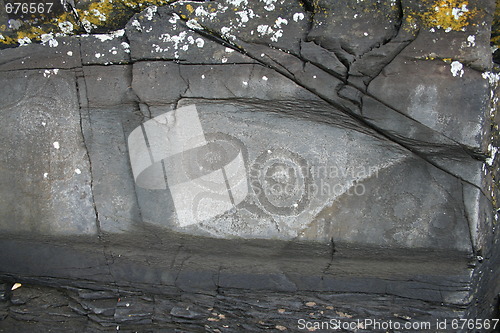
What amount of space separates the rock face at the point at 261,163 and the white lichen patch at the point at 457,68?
23mm

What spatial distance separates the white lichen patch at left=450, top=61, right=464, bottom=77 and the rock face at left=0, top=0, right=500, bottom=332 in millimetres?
23

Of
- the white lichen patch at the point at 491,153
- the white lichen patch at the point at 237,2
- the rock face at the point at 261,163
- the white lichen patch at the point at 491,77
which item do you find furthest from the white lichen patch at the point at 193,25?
the white lichen patch at the point at 491,153

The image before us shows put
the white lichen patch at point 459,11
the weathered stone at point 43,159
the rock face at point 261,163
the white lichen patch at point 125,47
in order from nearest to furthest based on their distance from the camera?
the white lichen patch at point 459,11, the rock face at point 261,163, the white lichen patch at point 125,47, the weathered stone at point 43,159

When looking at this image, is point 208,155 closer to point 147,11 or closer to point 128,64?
point 128,64

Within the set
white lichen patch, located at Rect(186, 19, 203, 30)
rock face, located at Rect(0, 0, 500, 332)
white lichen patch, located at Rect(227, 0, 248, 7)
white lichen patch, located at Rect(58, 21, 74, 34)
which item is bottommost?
rock face, located at Rect(0, 0, 500, 332)

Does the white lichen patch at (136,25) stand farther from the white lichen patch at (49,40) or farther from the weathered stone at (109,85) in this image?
the white lichen patch at (49,40)

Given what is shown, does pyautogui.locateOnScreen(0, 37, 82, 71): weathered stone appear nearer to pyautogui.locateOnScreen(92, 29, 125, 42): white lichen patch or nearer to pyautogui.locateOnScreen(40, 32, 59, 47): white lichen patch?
pyautogui.locateOnScreen(40, 32, 59, 47): white lichen patch

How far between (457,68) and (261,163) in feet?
3.55

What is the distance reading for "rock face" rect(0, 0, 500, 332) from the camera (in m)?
2.39

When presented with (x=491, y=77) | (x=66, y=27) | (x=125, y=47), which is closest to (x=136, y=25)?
(x=125, y=47)

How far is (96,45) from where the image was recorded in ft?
8.61

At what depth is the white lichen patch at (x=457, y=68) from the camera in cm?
231

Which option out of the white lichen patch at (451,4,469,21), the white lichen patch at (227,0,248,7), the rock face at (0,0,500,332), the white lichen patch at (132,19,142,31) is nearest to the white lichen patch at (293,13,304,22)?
the rock face at (0,0,500,332)

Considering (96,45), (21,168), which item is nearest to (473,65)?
(96,45)
